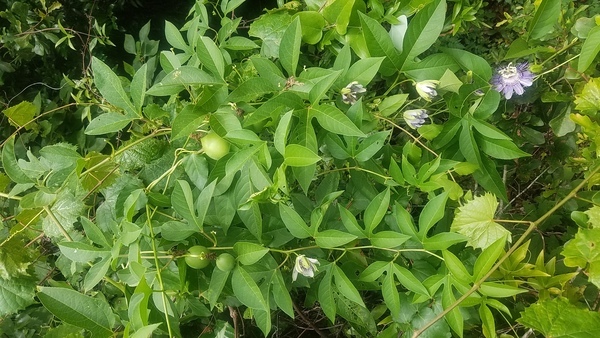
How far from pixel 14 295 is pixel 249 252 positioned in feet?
1.75

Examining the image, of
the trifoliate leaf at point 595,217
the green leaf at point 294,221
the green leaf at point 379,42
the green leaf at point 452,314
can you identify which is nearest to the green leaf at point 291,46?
the green leaf at point 379,42

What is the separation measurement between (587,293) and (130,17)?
73.3 inches

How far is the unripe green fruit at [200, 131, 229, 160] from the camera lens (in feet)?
2.36

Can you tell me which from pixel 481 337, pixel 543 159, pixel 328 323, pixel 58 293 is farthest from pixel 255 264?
pixel 543 159

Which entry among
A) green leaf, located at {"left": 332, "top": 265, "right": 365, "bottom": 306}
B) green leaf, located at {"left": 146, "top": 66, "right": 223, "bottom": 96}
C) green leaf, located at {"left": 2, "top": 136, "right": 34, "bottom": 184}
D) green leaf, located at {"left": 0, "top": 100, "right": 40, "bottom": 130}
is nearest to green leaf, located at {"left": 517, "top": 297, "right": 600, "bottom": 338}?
green leaf, located at {"left": 332, "top": 265, "right": 365, "bottom": 306}

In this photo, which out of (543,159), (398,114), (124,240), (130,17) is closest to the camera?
(124,240)

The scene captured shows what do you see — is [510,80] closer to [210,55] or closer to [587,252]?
[587,252]

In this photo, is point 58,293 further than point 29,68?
No

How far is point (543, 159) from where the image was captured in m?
1.26

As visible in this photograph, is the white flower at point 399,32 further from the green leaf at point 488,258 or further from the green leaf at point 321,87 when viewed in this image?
the green leaf at point 488,258

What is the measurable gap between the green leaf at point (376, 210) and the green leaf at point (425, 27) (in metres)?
0.24

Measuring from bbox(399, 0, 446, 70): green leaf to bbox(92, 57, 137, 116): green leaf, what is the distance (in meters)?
0.46

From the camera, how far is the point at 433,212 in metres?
0.72

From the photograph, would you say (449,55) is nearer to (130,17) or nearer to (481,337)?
(481,337)
